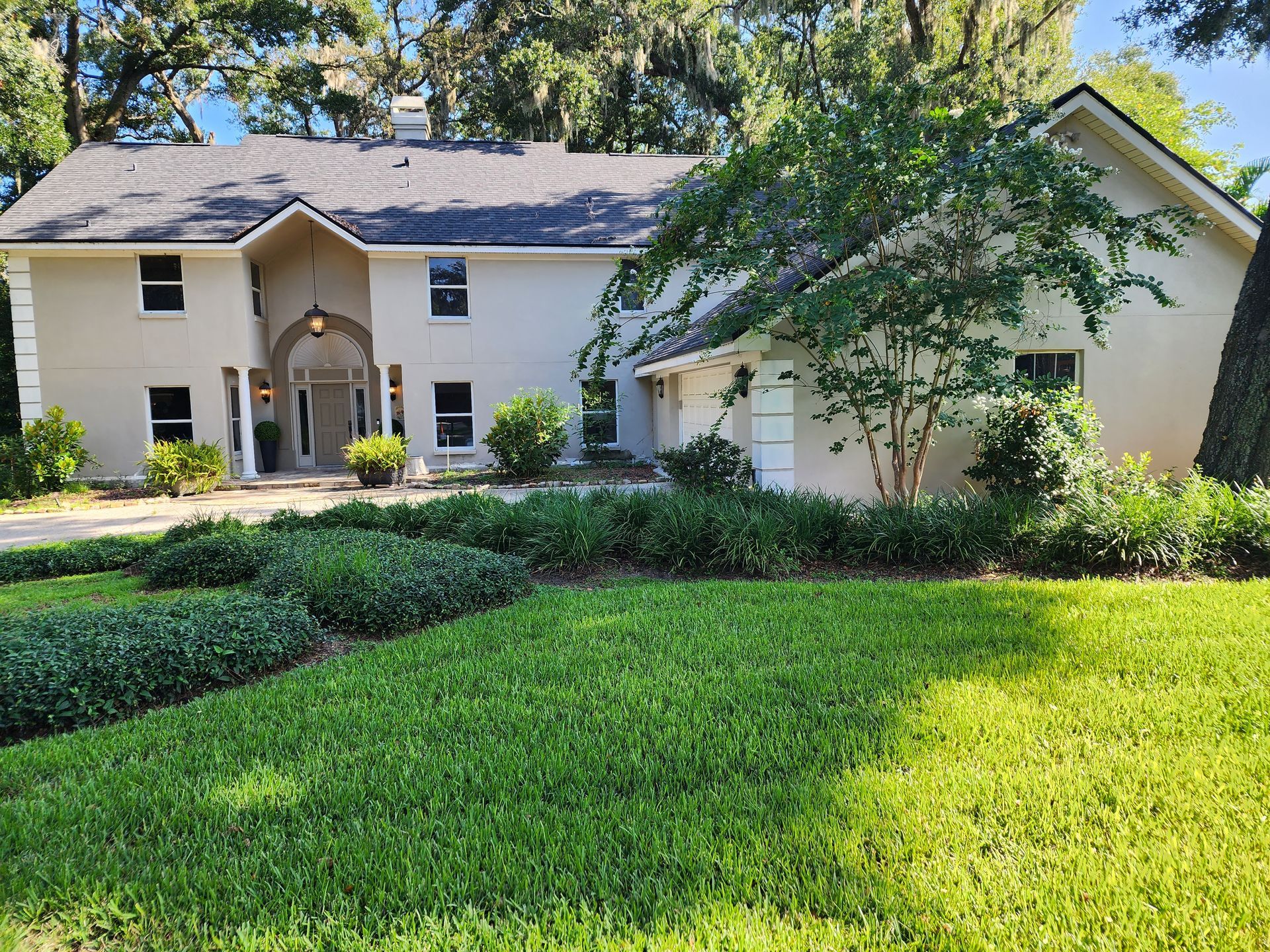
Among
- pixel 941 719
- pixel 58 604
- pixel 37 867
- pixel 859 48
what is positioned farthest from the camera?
pixel 859 48

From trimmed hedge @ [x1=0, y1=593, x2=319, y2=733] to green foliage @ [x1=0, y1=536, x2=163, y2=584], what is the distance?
3.16 metres

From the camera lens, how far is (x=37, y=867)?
2.52 meters

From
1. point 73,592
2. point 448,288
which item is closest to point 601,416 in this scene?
point 448,288

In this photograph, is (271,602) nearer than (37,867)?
No

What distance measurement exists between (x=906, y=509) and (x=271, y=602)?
614cm

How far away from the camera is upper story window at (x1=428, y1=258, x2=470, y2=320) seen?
16250 millimetres

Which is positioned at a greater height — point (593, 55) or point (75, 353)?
point (593, 55)

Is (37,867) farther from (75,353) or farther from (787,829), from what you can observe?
(75,353)

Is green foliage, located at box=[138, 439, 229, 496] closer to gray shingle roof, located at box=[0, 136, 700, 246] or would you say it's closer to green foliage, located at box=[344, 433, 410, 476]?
green foliage, located at box=[344, 433, 410, 476]

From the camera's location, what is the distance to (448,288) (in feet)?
53.4

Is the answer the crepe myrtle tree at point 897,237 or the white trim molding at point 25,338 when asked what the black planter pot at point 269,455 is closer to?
the white trim molding at point 25,338

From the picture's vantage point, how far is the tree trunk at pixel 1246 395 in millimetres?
7930

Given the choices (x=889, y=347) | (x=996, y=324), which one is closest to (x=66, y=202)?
(x=889, y=347)

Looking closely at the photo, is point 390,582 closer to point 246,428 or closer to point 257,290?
point 246,428
